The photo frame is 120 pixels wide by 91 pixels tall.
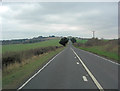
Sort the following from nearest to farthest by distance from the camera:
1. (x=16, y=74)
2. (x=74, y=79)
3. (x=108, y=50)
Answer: (x=74, y=79), (x=16, y=74), (x=108, y=50)

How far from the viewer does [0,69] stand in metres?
18.1

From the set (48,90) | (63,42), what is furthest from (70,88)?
(63,42)

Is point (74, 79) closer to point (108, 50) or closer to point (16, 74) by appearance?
point (16, 74)

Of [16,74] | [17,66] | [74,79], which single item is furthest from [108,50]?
[74,79]

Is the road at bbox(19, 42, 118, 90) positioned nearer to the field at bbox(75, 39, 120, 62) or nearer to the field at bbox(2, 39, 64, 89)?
the field at bbox(2, 39, 64, 89)

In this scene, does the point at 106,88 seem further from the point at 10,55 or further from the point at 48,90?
the point at 10,55

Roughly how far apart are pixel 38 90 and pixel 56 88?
789 mm

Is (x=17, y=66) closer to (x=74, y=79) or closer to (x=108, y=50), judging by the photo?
(x=74, y=79)

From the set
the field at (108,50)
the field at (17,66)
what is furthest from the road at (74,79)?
the field at (108,50)

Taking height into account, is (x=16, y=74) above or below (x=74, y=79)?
below

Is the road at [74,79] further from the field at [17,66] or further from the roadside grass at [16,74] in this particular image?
the field at [17,66]

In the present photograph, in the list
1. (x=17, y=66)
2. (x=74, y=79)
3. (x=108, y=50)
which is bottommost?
(x=17, y=66)

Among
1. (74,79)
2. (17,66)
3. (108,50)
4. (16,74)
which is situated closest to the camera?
(74,79)

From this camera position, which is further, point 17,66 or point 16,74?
point 17,66
